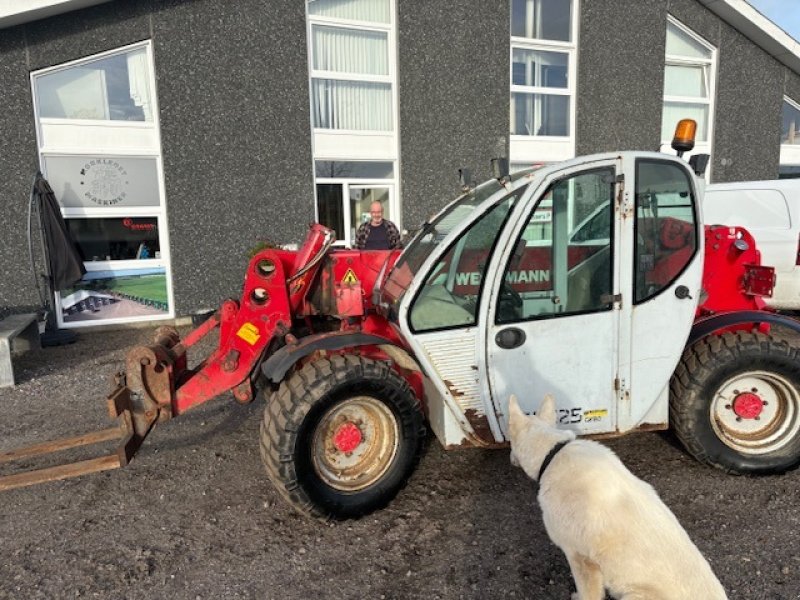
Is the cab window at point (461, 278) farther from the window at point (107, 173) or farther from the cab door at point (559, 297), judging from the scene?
the window at point (107, 173)

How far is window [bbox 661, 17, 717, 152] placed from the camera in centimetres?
1231

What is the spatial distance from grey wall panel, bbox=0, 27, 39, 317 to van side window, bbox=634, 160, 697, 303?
9058 mm

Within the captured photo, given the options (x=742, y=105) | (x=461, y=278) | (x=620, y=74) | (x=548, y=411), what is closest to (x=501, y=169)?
(x=461, y=278)

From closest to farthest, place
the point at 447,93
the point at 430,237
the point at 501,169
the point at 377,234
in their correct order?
the point at 501,169, the point at 430,237, the point at 377,234, the point at 447,93

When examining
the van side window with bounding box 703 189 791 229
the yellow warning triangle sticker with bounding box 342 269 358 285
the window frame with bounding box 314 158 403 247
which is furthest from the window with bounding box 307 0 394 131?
the yellow warning triangle sticker with bounding box 342 269 358 285

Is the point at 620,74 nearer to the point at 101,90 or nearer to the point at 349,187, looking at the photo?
the point at 349,187

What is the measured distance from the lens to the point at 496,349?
3.25 meters

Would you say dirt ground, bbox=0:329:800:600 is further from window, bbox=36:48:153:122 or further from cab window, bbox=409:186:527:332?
window, bbox=36:48:153:122

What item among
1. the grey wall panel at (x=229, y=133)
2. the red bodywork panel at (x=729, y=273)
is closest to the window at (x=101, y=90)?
the grey wall panel at (x=229, y=133)

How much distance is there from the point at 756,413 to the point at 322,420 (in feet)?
9.88

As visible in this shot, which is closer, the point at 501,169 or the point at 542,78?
the point at 501,169

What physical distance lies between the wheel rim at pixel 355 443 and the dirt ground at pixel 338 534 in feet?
0.90

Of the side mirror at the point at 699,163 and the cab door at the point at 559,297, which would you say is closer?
the cab door at the point at 559,297

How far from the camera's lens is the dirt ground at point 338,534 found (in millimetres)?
2812
